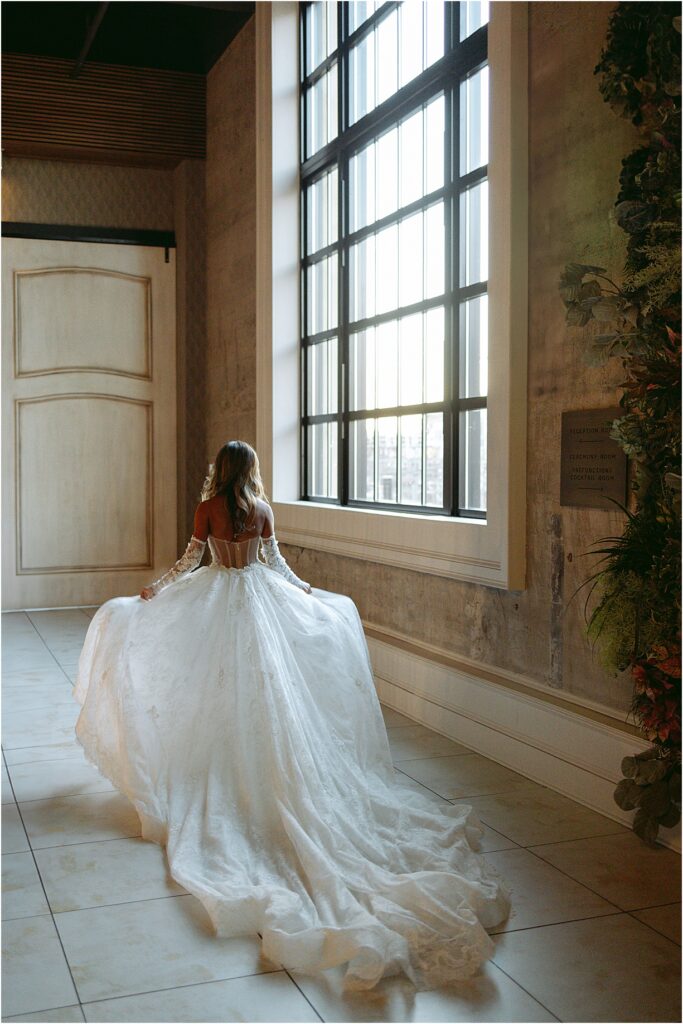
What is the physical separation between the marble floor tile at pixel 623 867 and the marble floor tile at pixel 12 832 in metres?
1.70

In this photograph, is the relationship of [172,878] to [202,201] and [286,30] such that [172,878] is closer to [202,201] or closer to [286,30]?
[286,30]

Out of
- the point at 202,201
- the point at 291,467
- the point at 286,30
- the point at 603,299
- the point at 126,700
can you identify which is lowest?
the point at 126,700

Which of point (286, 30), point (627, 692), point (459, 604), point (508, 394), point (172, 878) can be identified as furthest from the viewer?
point (286, 30)

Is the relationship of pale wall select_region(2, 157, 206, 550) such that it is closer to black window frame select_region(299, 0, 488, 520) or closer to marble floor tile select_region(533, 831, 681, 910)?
black window frame select_region(299, 0, 488, 520)

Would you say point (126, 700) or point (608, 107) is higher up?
point (608, 107)

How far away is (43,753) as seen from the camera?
441cm

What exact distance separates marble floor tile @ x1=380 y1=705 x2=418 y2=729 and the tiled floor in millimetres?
727

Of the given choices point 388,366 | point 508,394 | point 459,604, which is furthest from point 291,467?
point 508,394

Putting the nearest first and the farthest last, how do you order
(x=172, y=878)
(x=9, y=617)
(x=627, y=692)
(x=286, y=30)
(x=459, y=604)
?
1. (x=172, y=878)
2. (x=627, y=692)
3. (x=459, y=604)
4. (x=286, y=30)
5. (x=9, y=617)

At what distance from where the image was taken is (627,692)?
11.3ft

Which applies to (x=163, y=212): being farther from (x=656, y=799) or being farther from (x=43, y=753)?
(x=656, y=799)

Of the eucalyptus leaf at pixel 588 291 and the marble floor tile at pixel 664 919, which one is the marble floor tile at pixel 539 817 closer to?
the marble floor tile at pixel 664 919

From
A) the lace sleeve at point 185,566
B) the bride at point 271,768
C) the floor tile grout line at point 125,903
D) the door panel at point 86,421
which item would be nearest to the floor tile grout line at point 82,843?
the bride at point 271,768

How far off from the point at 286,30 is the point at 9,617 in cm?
494
